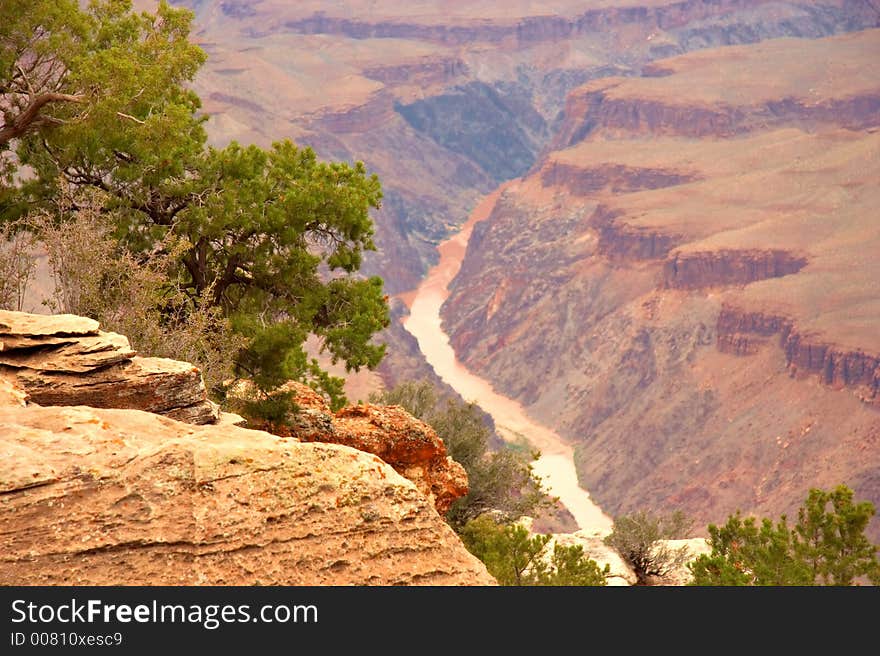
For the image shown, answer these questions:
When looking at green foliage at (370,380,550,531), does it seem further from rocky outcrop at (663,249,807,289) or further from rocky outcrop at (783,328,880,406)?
rocky outcrop at (663,249,807,289)

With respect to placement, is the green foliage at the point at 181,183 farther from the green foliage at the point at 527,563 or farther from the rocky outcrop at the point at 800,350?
the rocky outcrop at the point at 800,350

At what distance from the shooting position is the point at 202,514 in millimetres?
11875

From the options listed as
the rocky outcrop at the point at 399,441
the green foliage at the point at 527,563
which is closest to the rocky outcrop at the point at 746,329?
the rocky outcrop at the point at 399,441

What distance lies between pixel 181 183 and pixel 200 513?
1688 cm

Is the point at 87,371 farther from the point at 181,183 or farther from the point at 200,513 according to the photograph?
the point at 181,183

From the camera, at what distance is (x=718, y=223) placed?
165 meters

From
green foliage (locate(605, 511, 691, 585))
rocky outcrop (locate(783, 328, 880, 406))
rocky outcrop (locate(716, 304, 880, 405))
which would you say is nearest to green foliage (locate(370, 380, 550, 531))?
green foliage (locate(605, 511, 691, 585))

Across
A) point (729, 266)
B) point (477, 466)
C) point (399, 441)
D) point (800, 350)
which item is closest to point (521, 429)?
point (729, 266)

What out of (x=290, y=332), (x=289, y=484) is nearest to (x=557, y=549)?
(x=289, y=484)

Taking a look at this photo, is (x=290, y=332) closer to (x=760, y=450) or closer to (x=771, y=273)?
(x=760, y=450)

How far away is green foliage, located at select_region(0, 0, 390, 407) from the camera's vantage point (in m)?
26.0

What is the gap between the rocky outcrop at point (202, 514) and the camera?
11.5m

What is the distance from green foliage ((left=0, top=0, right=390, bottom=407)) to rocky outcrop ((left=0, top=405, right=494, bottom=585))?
40.7ft

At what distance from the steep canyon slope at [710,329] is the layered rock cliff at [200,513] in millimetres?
95073
